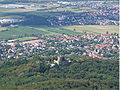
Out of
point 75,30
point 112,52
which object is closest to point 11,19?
point 75,30

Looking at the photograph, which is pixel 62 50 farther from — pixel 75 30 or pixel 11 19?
pixel 11 19

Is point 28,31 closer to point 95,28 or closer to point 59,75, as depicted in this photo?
point 95,28

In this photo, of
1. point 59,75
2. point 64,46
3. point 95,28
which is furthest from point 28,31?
point 59,75

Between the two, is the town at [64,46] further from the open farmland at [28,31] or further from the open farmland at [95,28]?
the open farmland at [95,28]

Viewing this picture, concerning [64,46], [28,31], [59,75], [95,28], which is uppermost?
[59,75]

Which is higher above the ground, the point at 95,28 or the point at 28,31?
the point at 28,31

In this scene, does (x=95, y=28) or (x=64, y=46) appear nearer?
(x=64, y=46)

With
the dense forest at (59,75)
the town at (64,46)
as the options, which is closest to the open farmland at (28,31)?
the town at (64,46)

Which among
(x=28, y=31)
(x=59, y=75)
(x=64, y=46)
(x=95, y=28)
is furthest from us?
(x=95, y=28)
